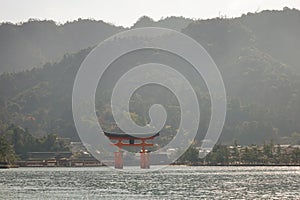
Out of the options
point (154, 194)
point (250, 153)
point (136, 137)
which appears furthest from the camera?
point (250, 153)

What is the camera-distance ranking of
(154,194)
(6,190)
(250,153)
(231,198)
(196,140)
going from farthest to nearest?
(196,140), (250,153), (6,190), (154,194), (231,198)

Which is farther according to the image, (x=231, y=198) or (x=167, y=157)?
(x=167, y=157)

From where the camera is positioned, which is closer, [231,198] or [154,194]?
[231,198]

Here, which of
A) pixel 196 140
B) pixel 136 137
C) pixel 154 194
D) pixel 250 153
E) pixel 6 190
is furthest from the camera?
pixel 196 140

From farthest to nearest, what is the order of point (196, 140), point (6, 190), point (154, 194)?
point (196, 140)
point (6, 190)
point (154, 194)

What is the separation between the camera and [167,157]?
166000 millimetres

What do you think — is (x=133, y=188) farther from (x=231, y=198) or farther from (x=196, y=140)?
(x=196, y=140)

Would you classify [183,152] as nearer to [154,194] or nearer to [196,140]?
[196,140]

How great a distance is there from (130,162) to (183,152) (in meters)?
14.4

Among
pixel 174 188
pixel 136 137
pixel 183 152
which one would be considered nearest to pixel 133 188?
pixel 174 188

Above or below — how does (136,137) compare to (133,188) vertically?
above

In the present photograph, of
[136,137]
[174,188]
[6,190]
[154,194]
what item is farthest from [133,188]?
[136,137]

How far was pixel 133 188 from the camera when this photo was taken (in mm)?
69812

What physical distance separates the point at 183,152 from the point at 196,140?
32986mm
